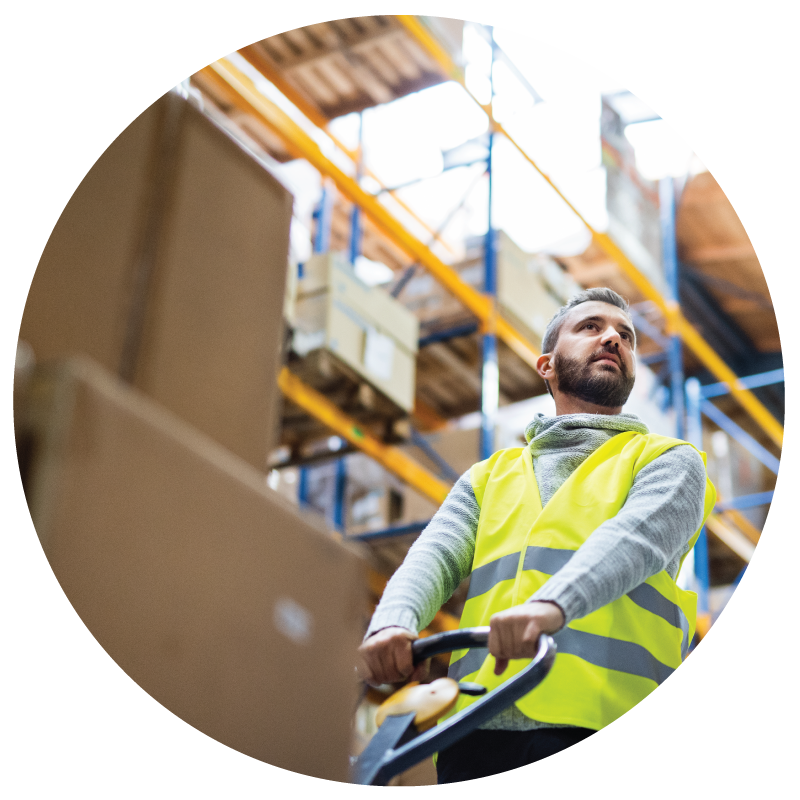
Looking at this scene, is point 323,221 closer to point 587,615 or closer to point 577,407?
point 577,407

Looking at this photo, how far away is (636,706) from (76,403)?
27.3 inches

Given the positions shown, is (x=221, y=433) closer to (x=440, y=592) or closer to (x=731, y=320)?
(x=440, y=592)

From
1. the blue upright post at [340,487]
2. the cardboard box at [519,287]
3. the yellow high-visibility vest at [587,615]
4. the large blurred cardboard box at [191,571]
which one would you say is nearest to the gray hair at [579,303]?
the yellow high-visibility vest at [587,615]

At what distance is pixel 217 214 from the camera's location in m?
1.23

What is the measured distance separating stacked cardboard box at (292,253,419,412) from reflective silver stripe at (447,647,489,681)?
3441 mm

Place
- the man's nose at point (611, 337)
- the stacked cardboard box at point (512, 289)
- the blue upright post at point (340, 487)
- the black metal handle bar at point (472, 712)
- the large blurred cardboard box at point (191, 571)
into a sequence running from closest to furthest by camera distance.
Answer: the large blurred cardboard box at point (191, 571)
the black metal handle bar at point (472, 712)
the man's nose at point (611, 337)
the stacked cardboard box at point (512, 289)
the blue upright post at point (340, 487)

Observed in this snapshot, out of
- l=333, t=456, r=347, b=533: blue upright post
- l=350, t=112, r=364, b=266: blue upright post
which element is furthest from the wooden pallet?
l=350, t=112, r=364, b=266: blue upright post

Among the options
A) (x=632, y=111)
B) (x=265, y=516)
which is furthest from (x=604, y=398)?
(x=632, y=111)

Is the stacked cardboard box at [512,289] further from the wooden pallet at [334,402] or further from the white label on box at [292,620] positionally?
the white label on box at [292,620]

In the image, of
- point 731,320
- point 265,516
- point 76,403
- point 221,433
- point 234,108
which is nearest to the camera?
point 76,403

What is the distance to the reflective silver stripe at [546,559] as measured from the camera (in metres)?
1.09

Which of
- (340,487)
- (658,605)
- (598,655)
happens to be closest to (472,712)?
(598,655)

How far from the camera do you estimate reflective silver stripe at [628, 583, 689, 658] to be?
1.10m

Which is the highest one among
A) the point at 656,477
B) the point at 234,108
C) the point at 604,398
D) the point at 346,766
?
the point at 234,108
